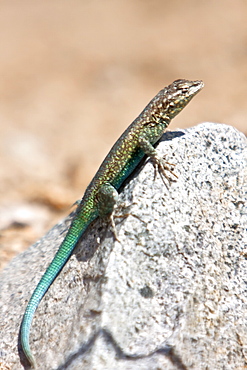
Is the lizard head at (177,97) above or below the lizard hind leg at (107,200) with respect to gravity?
above

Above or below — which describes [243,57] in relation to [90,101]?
below

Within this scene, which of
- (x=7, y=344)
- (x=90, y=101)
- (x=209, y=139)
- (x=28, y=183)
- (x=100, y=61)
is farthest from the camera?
(x=100, y=61)

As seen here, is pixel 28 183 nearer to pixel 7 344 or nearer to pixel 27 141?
pixel 27 141

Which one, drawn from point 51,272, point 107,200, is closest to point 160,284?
point 107,200

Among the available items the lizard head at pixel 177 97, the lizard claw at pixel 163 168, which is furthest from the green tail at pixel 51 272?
the lizard head at pixel 177 97

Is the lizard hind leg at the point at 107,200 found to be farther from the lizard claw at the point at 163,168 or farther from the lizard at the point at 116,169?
the lizard claw at the point at 163,168

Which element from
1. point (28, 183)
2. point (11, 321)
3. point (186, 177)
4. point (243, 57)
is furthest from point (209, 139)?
point (243, 57)
